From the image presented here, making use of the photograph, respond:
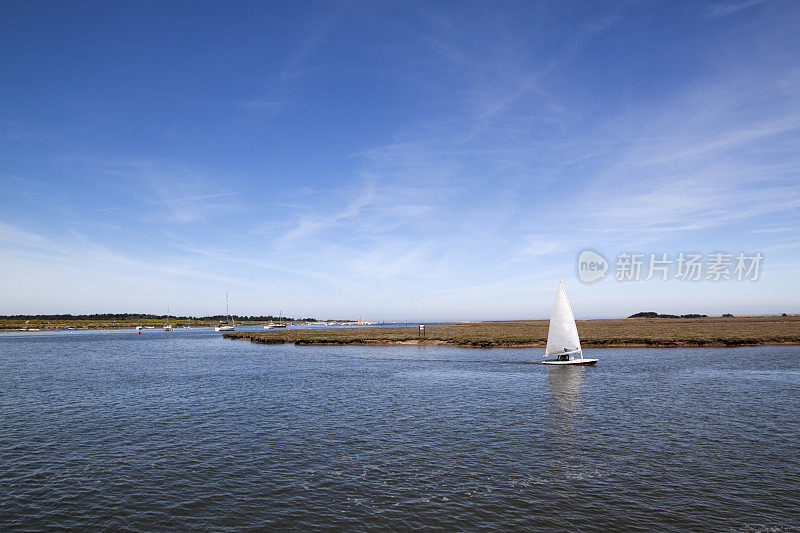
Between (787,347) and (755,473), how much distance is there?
8262cm

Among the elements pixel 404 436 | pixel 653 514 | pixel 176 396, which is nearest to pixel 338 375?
pixel 176 396

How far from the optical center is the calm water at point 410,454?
18.6 m

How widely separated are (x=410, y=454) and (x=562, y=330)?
1861 inches

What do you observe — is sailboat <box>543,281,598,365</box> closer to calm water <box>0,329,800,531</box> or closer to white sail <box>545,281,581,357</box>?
white sail <box>545,281,581,357</box>

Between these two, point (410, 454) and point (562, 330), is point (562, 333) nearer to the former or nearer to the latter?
point (562, 330)

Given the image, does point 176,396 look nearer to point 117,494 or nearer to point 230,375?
point 230,375

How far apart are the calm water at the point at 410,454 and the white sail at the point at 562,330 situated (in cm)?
1451

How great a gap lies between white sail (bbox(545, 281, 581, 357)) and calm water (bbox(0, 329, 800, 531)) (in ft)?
47.6

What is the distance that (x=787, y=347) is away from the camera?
3228 inches

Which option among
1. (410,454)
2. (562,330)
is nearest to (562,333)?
(562,330)

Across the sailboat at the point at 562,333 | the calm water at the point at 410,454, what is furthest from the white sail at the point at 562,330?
the calm water at the point at 410,454

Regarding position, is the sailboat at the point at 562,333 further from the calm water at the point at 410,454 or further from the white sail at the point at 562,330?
the calm water at the point at 410,454

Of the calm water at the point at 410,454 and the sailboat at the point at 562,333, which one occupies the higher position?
the sailboat at the point at 562,333

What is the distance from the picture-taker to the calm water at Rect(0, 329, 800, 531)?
1856 cm
